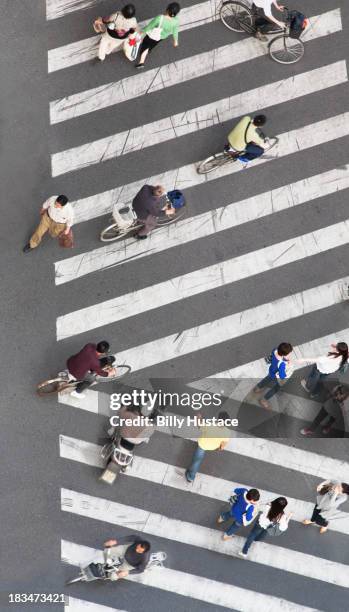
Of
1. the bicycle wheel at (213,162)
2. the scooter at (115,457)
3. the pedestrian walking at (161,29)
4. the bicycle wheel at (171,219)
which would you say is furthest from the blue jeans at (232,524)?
the pedestrian walking at (161,29)

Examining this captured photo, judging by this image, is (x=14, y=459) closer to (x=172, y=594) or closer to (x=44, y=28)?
(x=172, y=594)

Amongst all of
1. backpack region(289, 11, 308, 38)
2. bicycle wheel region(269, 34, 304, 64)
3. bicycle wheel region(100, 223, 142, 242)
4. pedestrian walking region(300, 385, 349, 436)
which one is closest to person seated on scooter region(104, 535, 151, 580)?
pedestrian walking region(300, 385, 349, 436)

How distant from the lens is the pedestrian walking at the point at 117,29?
16.3m

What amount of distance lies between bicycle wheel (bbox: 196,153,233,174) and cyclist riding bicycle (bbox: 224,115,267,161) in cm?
18

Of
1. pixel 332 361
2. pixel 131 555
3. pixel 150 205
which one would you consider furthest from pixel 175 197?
pixel 131 555

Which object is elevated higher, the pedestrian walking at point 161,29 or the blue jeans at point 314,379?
the pedestrian walking at point 161,29

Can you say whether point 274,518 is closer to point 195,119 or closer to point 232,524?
point 232,524

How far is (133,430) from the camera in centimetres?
1525

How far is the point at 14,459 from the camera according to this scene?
15.6 meters

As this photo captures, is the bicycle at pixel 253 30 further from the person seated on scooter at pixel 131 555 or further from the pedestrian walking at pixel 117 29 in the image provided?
the person seated on scooter at pixel 131 555

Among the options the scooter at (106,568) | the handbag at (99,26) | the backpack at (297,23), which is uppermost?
the handbag at (99,26)

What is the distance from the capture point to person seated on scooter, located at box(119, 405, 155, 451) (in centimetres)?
1523

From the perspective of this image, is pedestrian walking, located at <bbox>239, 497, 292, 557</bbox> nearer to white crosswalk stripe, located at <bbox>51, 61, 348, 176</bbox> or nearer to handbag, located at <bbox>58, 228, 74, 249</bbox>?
handbag, located at <bbox>58, 228, 74, 249</bbox>

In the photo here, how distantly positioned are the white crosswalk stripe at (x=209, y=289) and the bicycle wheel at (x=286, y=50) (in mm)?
226
